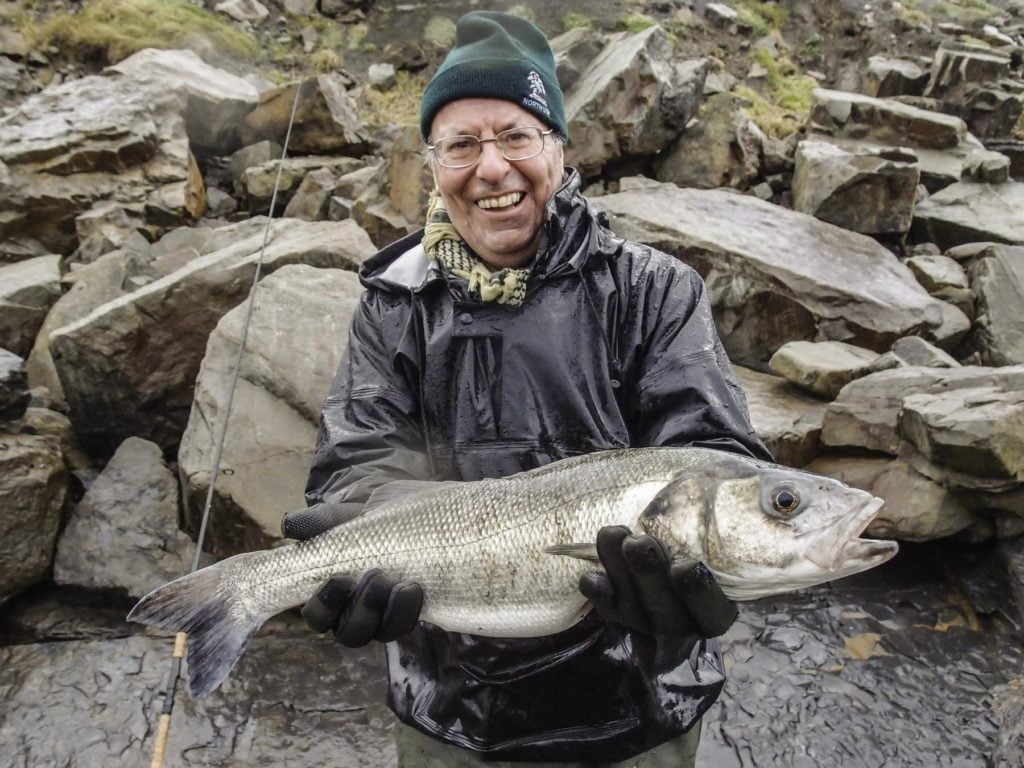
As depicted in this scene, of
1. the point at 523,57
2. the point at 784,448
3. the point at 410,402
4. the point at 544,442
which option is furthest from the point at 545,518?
the point at 784,448

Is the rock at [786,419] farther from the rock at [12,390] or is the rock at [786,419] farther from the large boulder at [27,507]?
the rock at [12,390]

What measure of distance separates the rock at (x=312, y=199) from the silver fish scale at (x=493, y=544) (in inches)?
317

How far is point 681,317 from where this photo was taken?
9.59 feet

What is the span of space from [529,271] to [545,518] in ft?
3.13

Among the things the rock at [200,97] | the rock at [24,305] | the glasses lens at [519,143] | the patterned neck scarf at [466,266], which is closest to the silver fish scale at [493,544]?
Answer: the patterned neck scarf at [466,266]

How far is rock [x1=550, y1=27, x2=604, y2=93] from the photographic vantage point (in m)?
11.0

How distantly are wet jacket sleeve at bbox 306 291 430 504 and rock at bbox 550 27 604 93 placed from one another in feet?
27.8

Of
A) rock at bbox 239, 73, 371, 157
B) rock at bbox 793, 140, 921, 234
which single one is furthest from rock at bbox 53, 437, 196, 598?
rock at bbox 793, 140, 921, 234

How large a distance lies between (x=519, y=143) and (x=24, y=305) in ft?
21.5

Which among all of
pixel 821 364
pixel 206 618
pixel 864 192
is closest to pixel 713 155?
pixel 864 192

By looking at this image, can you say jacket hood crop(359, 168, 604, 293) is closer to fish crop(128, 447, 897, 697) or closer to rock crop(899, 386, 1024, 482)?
fish crop(128, 447, 897, 697)

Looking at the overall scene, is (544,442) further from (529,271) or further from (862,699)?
(862,699)

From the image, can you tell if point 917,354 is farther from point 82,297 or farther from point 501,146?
point 82,297

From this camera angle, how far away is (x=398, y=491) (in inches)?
110
